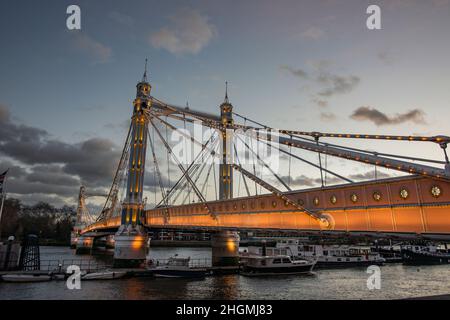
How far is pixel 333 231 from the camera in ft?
75.0

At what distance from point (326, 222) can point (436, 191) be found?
7.91 metres

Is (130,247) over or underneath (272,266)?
over

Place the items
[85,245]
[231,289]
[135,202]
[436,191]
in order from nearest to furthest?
[436,191], [231,289], [135,202], [85,245]

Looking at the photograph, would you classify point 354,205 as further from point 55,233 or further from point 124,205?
point 55,233

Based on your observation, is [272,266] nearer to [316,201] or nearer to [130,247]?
[130,247]

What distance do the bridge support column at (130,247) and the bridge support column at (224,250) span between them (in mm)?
12957

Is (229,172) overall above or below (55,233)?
above

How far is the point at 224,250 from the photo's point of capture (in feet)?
187

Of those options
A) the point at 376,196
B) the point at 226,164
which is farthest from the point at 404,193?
the point at 226,164

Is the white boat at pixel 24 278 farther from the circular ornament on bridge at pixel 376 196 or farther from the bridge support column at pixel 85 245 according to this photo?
the bridge support column at pixel 85 245

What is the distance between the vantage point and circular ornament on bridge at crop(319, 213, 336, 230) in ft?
76.6

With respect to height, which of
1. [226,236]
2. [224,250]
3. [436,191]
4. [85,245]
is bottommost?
[85,245]

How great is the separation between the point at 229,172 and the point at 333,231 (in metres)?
39.2
